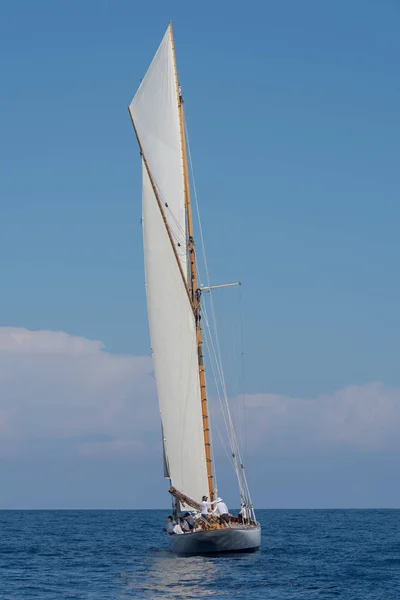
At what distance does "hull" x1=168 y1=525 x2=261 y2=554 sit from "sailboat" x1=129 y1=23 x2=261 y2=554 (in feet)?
0.67

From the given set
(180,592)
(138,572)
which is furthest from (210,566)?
(180,592)

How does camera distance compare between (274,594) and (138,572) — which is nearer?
(274,594)

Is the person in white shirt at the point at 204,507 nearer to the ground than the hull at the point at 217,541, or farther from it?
farther from it

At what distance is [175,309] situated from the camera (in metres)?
57.5

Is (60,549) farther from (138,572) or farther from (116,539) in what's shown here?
(138,572)

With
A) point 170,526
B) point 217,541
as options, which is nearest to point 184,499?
point 170,526

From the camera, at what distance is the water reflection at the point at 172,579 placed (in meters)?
41.5

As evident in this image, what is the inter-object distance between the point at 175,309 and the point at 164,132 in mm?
10381

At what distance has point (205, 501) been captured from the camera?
179ft

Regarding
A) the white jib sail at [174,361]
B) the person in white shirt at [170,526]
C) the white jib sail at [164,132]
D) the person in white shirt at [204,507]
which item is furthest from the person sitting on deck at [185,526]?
the white jib sail at [164,132]

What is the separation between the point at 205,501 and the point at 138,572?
21.4 ft

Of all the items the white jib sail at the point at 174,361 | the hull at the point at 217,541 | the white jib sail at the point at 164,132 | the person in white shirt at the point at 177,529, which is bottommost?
the hull at the point at 217,541

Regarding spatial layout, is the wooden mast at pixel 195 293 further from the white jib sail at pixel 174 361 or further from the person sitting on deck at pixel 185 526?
the person sitting on deck at pixel 185 526

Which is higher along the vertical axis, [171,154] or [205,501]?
[171,154]
